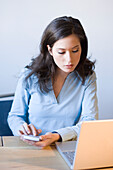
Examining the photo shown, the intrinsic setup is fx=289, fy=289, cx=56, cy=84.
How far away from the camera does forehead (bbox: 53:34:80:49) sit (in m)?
1.62

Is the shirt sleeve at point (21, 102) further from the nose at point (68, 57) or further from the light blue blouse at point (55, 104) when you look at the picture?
the nose at point (68, 57)

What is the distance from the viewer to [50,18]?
9.95ft

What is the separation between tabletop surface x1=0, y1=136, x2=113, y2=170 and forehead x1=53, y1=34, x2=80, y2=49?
56cm

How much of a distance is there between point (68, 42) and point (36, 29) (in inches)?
56.9

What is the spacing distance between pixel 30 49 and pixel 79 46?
1.41 metres

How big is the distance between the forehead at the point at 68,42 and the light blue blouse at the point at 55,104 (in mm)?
292

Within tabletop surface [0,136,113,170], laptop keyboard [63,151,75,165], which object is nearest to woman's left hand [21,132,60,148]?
tabletop surface [0,136,113,170]

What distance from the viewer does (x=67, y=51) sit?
1.62m

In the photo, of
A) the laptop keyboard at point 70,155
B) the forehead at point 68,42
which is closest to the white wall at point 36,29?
the forehead at point 68,42

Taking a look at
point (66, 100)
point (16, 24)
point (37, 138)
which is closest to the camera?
point (37, 138)

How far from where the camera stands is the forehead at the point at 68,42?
5.32 ft

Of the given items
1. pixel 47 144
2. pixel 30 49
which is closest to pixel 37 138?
pixel 47 144

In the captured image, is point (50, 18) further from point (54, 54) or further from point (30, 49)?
point (54, 54)

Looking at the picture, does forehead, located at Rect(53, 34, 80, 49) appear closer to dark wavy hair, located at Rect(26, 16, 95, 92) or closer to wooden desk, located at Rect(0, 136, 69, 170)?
dark wavy hair, located at Rect(26, 16, 95, 92)
